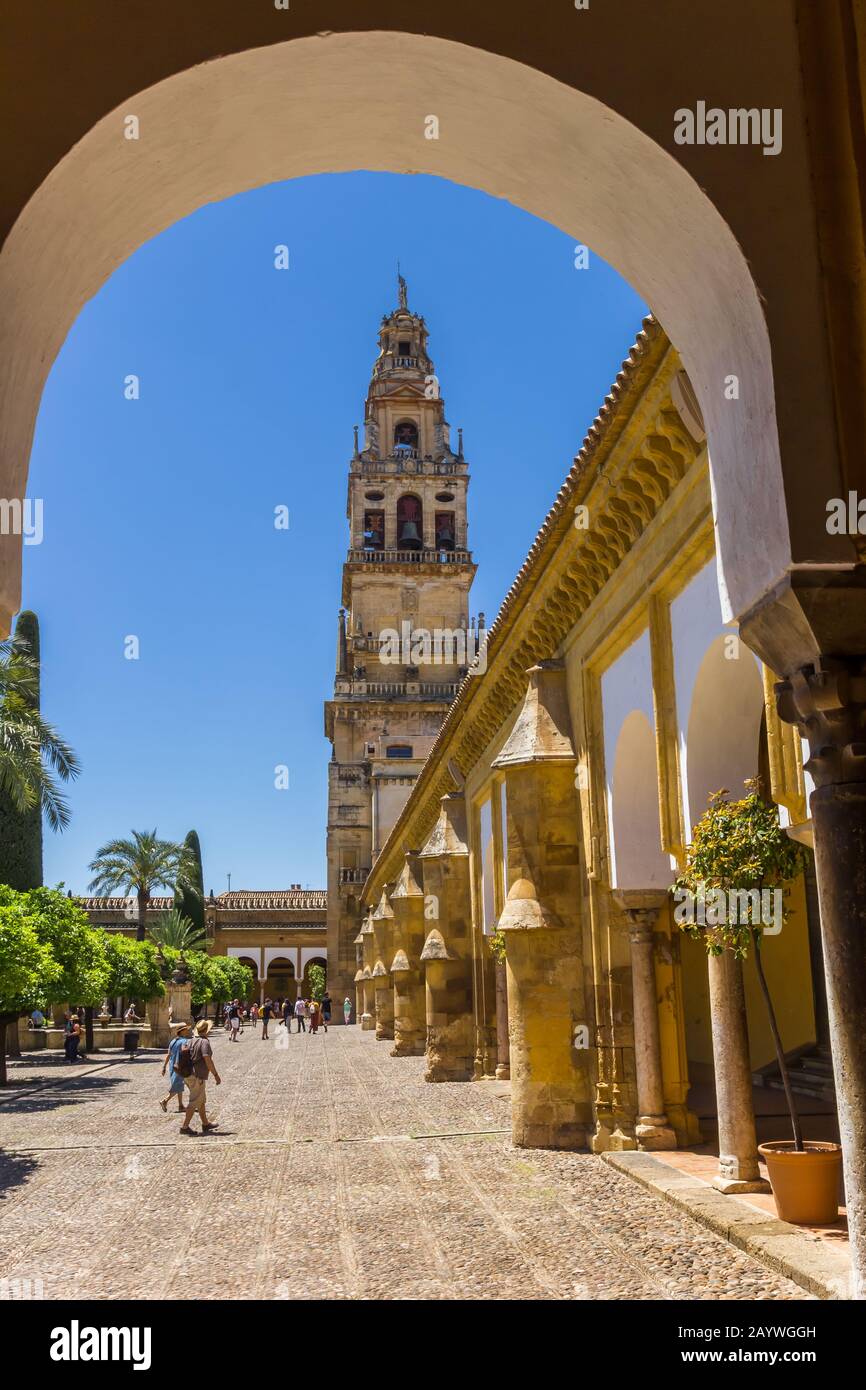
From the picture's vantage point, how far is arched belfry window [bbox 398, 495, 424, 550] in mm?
51969

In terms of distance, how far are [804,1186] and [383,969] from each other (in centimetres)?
2547

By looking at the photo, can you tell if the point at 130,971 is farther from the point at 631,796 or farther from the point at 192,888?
the point at 631,796

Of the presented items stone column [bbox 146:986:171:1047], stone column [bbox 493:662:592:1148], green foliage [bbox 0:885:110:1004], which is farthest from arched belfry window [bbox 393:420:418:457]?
stone column [bbox 493:662:592:1148]

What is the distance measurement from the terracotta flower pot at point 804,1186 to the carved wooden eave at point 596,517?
188 inches

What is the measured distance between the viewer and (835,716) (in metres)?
3.74

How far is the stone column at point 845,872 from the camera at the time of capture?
11.6 feet

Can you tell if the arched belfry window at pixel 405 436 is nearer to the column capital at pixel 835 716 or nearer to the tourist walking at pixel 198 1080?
the tourist walking at pixel 198 1080

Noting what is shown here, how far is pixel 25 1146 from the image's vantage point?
13.0 meters

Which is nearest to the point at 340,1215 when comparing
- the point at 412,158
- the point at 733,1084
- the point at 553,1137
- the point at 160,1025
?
the point at 733,1084

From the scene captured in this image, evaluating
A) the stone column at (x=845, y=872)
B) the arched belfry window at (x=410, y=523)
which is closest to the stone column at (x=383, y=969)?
the arched belfry window at (x=410, y=523)

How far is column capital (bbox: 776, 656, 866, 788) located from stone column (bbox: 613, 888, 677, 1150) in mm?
6727

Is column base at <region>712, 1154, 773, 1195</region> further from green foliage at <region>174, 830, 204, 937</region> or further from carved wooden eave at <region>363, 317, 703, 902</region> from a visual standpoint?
green foliage at <region>174, 830, 204, 937</region>
